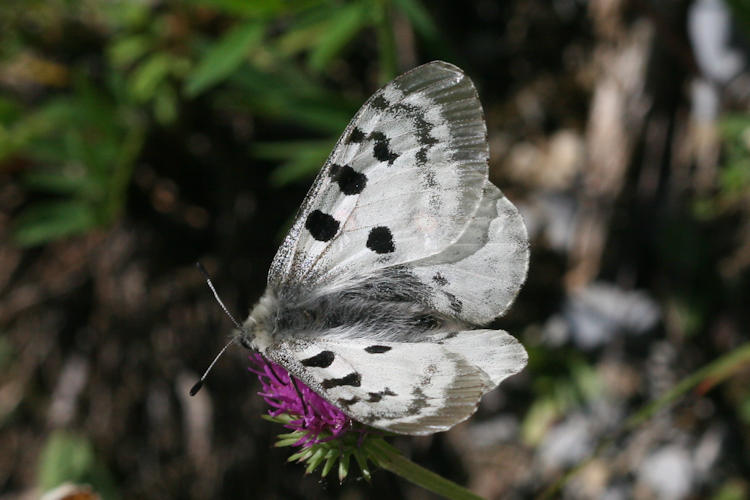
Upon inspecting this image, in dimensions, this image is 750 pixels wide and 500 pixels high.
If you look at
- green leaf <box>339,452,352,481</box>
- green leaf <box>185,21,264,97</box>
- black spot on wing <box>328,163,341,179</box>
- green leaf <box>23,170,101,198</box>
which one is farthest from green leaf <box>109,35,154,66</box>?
green leaf <box>339,452,352,481</box>

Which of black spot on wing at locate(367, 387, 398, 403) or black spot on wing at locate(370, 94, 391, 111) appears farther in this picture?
black spot on wing at locate(370, 94, 391, 111)

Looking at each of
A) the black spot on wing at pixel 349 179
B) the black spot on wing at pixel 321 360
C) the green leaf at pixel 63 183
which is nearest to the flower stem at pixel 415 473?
the black spot on wing at pixel 321 360

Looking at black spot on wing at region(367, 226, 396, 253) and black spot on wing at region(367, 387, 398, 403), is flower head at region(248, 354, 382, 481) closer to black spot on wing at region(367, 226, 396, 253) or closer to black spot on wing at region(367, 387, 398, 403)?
black spot on wing at region(367, 387, 398, 403)

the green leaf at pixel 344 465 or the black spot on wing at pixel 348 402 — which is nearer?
the black spot on wing at pixel 348 402

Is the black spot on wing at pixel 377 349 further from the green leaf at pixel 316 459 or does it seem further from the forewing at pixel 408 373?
the green leaf at pixel 316 459

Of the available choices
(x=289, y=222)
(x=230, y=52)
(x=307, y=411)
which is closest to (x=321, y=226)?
(x=307, y=411)

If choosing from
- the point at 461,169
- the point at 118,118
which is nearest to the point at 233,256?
the point at 118,118
